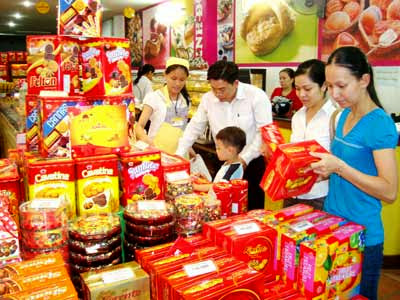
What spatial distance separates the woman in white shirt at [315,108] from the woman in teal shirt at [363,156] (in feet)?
1.51

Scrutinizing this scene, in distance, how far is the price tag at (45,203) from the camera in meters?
1.43

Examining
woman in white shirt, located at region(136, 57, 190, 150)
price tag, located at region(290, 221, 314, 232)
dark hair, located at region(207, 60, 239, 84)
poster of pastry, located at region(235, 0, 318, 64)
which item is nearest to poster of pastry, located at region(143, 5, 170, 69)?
poster of pastry, located at region(235, 0, 318, 64)

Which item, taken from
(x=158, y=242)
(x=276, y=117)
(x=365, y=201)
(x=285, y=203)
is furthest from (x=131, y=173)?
(x=276, y=117)

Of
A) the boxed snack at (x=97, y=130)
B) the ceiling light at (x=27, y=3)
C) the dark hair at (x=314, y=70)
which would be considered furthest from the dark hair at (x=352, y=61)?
the ceiling light at (x=27, y=3)

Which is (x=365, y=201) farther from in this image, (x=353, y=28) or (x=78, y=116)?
(x=353, y=28)

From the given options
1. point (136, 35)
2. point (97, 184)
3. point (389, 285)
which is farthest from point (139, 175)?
point (136, 35)

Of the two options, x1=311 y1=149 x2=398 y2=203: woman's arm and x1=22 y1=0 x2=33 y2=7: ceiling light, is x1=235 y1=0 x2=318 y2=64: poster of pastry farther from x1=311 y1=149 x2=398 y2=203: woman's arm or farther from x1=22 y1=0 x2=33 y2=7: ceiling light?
x1=22 y1=0 x2=33 y2=7: ceiling light

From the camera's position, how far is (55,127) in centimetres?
176

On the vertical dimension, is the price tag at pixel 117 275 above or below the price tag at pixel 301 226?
below

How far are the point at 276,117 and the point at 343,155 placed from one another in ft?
10.5

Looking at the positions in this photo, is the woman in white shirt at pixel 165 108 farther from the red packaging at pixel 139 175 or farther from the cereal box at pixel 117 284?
the cereal box at pixel 117 284

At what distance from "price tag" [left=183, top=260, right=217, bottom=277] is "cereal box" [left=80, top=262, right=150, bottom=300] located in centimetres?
13

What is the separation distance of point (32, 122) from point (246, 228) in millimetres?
1230

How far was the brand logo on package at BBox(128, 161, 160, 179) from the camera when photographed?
1.72 metres
